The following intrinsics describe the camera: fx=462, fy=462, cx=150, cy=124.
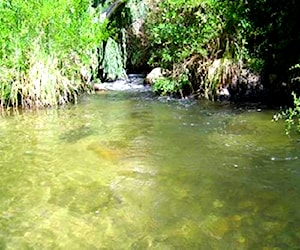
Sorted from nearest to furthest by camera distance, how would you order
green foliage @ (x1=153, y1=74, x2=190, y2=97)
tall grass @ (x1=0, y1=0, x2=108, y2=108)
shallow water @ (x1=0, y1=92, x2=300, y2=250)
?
shallow water @ (x1=0, y1=92, x2=300, y2=250)
tall grass @ (x1=0, y1=0, x2=108, y2=108)
green foliage @ (x1=153, y1=74, x2=190, y2=97)

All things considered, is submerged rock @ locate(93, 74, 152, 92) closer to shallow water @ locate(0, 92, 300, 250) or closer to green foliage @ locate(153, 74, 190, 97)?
green foliage @ locate(153, 74, 190, 97)

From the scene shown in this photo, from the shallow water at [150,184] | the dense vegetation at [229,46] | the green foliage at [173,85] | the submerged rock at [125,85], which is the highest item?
the dense vegetation at [229,46]

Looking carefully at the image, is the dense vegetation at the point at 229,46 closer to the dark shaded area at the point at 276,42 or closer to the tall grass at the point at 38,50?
the dark shaded area at the point at 276,42

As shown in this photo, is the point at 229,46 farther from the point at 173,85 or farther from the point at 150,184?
the point at 150,184

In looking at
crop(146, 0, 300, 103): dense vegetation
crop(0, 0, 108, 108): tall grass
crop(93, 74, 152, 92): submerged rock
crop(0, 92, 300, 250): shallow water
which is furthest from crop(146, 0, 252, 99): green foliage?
crop(0, 92, 300, 250): shallow water

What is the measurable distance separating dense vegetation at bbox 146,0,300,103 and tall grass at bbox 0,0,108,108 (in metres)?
1.90

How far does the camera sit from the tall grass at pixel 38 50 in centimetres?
750

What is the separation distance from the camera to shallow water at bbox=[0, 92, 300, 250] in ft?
10.4

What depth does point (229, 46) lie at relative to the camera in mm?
8672

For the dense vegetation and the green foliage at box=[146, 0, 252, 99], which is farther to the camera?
the green foliage at box=[146, 0, 252, 99]

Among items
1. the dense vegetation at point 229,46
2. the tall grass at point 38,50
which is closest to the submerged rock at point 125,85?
the dense vegetation at point 229,46

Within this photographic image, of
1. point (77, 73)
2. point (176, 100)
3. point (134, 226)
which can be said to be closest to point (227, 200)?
point (134, 226)

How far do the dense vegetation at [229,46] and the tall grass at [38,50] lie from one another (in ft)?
6.23

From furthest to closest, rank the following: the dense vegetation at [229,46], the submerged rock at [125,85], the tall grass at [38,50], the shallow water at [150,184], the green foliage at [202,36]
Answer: the submerged rock at [125,85] < the green foliage at [202,36] < the dense vegetation at [229,46] < the tall grass at [38,50] < the shallow water at [150,184]
